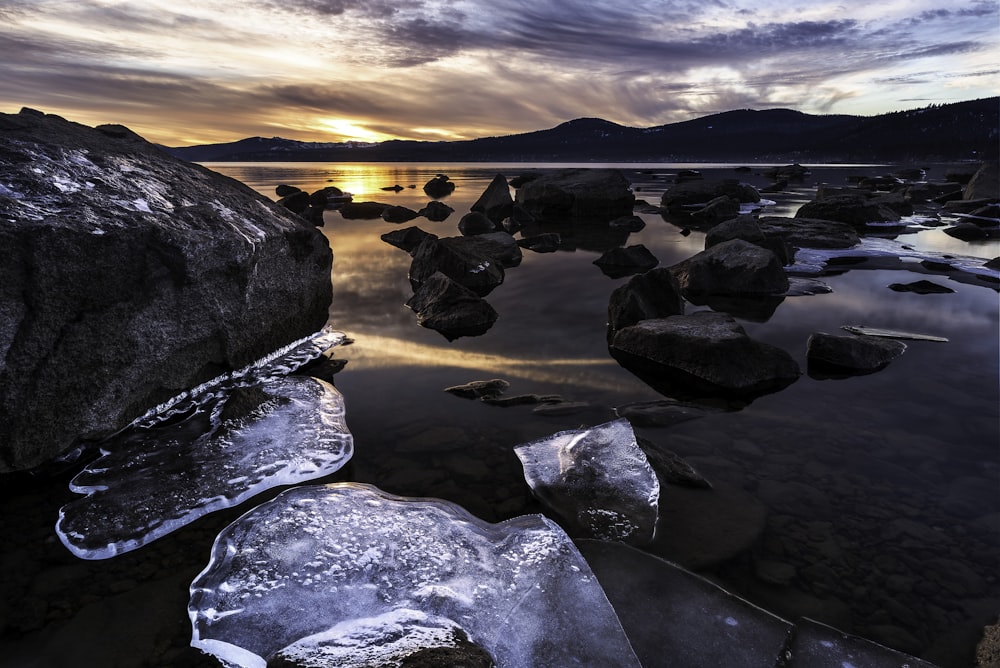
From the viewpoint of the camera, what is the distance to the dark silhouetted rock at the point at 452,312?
6242mm

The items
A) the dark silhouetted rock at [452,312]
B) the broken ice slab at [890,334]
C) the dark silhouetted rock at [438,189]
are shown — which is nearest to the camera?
the broken ice slab at [890,334]

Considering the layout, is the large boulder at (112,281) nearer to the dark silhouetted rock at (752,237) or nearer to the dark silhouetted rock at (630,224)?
the dark silhouetted rock at (752,237)

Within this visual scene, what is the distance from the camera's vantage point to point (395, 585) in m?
2.43

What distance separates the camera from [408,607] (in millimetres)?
2311

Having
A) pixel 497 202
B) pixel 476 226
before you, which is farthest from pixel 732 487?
pixel 497 202

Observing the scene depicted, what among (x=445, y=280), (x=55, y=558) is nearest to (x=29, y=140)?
(x=55, y=558)

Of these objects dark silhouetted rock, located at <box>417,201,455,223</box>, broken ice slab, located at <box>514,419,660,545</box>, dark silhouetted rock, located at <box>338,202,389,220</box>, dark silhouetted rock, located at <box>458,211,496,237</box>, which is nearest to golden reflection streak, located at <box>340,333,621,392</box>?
broken ice slab, located at <box>514,419,660,545</box>

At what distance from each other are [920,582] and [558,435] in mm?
1940

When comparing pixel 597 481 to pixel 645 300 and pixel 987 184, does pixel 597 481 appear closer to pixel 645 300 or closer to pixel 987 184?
pixel 645 300

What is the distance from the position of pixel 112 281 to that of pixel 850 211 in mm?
18464

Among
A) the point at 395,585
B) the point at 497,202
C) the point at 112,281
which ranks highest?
the point at 497,202

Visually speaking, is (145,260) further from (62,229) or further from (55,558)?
(55,558)

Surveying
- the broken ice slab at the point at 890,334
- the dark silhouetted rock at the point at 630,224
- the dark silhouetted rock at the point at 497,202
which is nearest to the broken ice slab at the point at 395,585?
the broken ice slab at the point at 890,334

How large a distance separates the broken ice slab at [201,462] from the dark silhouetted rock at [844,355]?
4219mm
